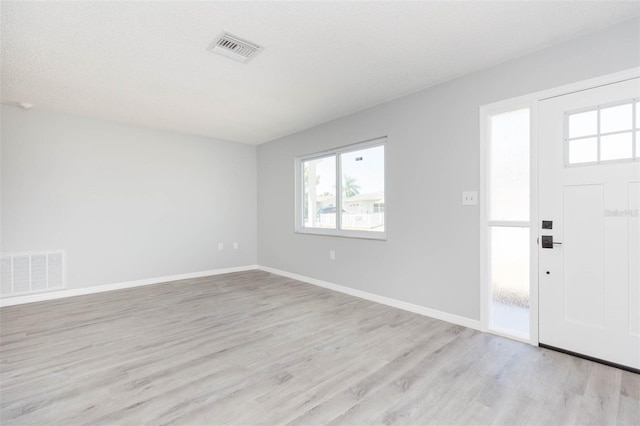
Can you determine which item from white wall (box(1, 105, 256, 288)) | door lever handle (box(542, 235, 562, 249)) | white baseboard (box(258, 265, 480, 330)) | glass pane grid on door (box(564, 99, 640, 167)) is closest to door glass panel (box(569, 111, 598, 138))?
glass pane grid on door (box(564, 99, 640, 167))

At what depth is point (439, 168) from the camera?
10.4 ft

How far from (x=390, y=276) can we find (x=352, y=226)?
101cm

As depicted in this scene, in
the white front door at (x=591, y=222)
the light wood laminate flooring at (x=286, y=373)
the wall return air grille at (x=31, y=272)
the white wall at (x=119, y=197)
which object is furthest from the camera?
the white wall at (x=119, y=197)

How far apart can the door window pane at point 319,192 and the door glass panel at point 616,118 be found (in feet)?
10.2

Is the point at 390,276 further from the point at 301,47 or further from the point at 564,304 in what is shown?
the point at 301,47

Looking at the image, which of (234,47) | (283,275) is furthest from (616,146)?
(283,275)

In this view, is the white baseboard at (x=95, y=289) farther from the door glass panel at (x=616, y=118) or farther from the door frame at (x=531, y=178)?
the door glass panel at (x=616, y=118)

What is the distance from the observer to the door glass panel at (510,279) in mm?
2635

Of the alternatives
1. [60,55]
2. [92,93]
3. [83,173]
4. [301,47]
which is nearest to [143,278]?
[83,173]

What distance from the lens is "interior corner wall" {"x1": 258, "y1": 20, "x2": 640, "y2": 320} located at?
7.79 feet

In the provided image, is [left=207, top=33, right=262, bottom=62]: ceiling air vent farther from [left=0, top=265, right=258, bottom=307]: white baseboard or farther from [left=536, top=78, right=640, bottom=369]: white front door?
[left=0, top=265, right=258, bottom=307]: white baseboard

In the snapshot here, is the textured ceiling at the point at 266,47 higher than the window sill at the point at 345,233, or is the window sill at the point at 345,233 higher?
the textured ceiling at the point at 266,47

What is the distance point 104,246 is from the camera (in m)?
4.36

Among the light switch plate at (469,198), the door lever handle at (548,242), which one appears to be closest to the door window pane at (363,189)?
the light switch plate at (469,198)
